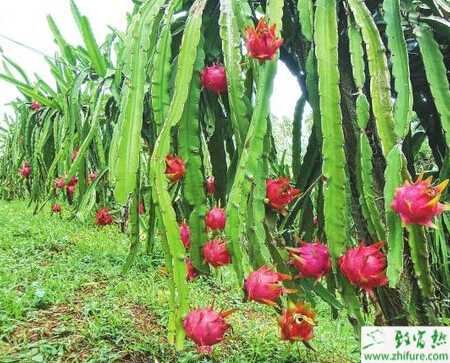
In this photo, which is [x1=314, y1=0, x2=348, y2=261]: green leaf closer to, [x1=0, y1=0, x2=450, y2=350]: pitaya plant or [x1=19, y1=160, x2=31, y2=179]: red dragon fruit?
[x1=0, y1=0, x2=450, y2=350]: pitaya plant

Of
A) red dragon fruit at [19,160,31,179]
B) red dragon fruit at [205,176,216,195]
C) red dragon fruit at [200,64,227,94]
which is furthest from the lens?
red dragon fruit at [19,160,31,179]

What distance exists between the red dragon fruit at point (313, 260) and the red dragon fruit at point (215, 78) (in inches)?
15.2

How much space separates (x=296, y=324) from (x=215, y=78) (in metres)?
0.52

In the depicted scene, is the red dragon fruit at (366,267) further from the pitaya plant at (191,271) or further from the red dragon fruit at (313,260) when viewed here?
the pitaya plant at (191,271)

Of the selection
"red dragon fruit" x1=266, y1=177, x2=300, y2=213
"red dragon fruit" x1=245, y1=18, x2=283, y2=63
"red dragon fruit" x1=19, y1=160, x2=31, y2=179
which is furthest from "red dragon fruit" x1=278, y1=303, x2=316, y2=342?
"red dragon fruit" x1=19, y1=160, x2=31, y2=179

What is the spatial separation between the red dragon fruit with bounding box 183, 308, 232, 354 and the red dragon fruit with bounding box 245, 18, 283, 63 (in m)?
0.44

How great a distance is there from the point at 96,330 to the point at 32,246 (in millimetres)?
1655

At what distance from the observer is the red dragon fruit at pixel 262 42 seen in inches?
37.4

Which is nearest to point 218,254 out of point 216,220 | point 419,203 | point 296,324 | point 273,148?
point 216,220

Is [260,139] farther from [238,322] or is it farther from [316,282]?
[238,322]

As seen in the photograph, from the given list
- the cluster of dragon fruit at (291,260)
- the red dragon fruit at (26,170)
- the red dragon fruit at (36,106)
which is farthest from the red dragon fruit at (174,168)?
the red dragon fruit at (26,170)

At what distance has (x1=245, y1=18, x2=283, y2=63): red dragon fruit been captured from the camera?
3.12ft

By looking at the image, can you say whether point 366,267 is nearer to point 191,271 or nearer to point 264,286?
point 264,286

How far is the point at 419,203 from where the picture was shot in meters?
0.76
